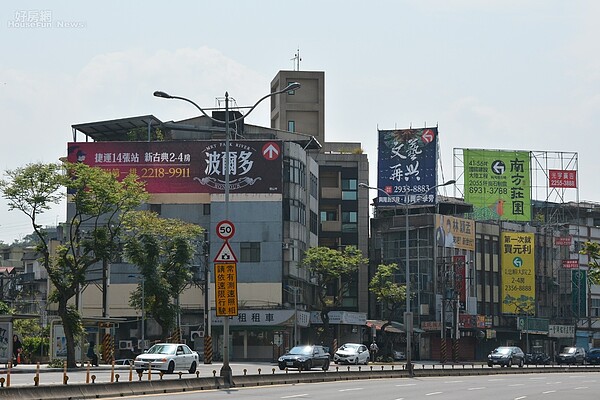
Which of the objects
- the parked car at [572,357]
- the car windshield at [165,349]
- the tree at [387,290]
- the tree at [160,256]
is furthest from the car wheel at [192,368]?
the parked car at [572,357]

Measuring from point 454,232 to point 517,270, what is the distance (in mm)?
9369

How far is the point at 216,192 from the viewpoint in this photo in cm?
8862

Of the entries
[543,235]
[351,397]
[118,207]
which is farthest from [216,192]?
[351,397]

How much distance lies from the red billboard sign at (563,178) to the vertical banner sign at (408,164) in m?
15.2

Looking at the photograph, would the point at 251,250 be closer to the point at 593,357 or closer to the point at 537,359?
the point at 537,359

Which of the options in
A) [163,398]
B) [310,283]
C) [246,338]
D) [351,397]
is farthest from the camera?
[310,283]

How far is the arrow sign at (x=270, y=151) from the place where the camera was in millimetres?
87688

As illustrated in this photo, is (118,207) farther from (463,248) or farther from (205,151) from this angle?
(463,248)

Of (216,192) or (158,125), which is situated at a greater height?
(158,125)

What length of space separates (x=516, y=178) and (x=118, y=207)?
53.5 m

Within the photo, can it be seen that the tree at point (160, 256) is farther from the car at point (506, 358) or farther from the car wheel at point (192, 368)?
the car at point (506, 358)

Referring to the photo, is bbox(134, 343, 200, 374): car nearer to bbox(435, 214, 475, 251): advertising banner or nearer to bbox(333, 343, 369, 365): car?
bbox(333, 343, 369, 365): car

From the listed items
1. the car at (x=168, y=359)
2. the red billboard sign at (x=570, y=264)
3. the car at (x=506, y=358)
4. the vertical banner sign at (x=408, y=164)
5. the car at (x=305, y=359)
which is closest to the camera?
the car at (x=168, y=359)

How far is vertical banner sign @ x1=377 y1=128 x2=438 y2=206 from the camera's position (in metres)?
101
